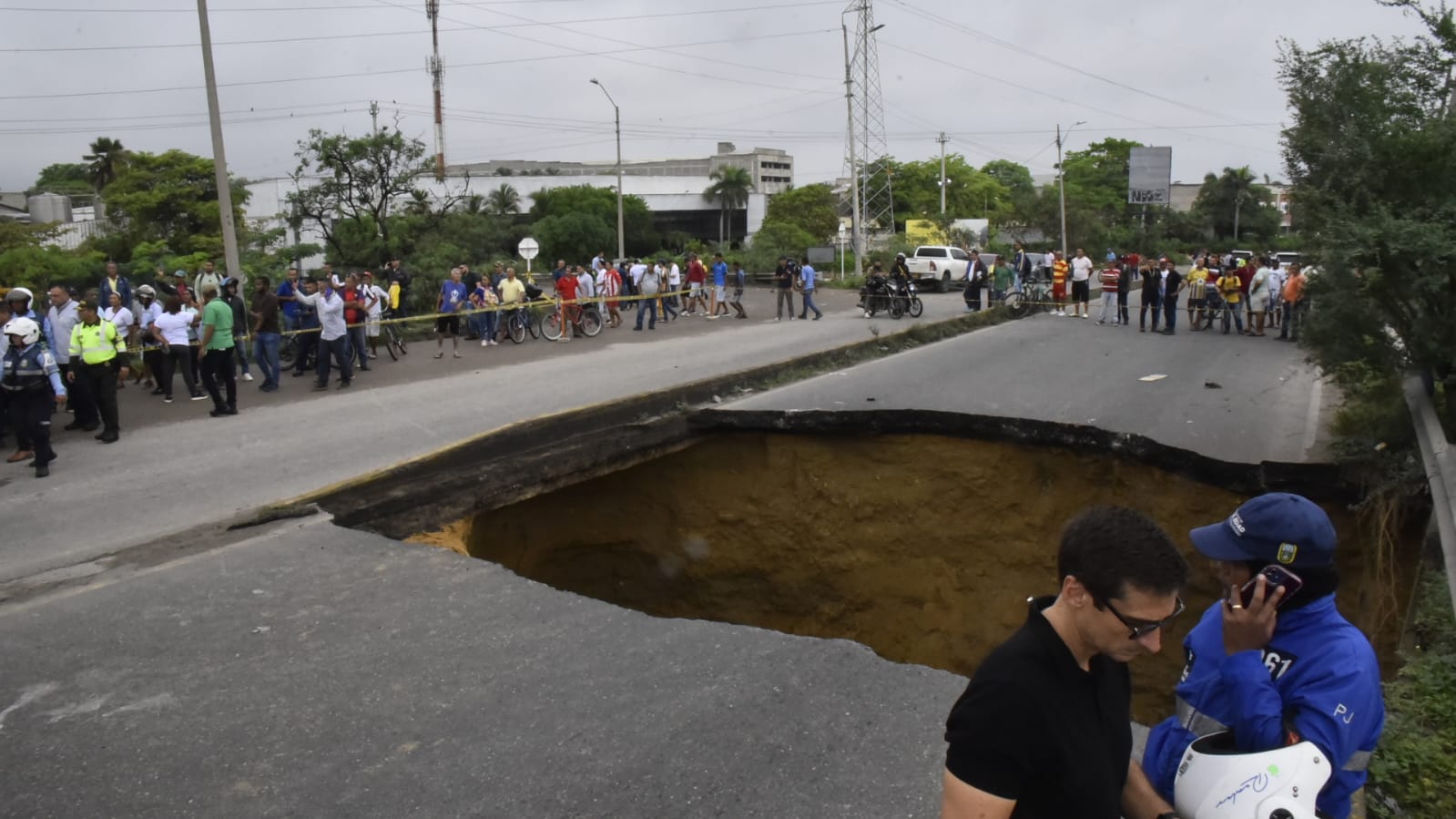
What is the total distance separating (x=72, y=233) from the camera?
4150 centimetres

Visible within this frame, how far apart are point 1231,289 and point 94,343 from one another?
65.6 ft

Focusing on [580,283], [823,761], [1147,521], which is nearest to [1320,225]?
[823,761]

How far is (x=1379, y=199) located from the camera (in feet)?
25.6

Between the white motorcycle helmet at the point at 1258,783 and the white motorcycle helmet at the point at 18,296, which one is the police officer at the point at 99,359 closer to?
the white motorcycle helmet at the point at 18,296

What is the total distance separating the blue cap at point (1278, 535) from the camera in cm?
247

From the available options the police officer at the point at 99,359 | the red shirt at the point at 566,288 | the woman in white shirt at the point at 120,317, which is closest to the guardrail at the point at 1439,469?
the police officer at the point at 99,359

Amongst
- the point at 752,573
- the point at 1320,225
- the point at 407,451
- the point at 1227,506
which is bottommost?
the point at 752,573

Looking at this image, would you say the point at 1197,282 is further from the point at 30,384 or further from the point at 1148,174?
the point at 1148,174

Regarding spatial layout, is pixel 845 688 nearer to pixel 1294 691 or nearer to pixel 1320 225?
pixel 1294 691

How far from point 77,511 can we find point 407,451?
8.97ft

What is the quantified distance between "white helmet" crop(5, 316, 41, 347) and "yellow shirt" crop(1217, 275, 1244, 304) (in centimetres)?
2030

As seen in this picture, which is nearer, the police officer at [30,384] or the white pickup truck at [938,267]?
the police officer at [30,384]

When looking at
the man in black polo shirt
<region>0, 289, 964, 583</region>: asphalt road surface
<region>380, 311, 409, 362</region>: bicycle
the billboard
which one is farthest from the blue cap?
the billboard

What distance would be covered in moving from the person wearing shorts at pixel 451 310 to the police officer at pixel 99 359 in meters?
7.02
